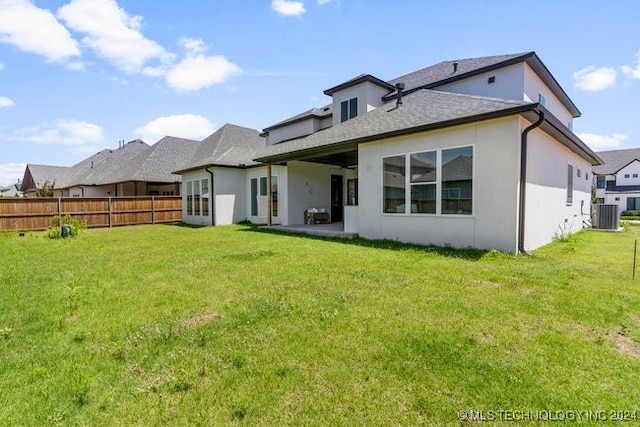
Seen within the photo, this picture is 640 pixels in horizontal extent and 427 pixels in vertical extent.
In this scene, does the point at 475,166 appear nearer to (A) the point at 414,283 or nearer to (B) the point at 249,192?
(A) the point at 414,283

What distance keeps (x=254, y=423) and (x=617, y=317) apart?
4.29 metres

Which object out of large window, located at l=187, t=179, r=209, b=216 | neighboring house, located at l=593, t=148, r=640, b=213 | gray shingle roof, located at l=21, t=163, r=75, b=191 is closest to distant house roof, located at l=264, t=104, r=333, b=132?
large window, located at l=187, t=179, r=209, b=216

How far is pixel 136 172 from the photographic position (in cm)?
2258

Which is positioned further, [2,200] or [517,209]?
[2,200]

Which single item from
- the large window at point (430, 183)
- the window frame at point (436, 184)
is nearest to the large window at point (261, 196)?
the window frame at point (436, 184)

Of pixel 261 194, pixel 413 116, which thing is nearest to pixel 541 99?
pixel 413 116

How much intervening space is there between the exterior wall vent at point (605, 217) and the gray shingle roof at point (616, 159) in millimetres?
28983

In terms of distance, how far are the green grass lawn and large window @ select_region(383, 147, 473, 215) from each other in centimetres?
221

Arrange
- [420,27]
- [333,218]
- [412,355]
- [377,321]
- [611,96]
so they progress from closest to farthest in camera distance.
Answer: [412,355], [377,321], [420,27], [611,96], [333,218]

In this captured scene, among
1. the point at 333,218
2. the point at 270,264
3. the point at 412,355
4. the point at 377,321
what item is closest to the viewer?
the point at 412,355

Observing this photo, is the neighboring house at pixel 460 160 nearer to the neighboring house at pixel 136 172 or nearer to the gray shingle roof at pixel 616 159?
the neighboring house at pixel 136 172

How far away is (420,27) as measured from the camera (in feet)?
31.5

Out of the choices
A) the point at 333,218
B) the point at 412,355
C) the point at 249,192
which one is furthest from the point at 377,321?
the point at 249,192

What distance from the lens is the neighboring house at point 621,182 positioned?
33562 mm
